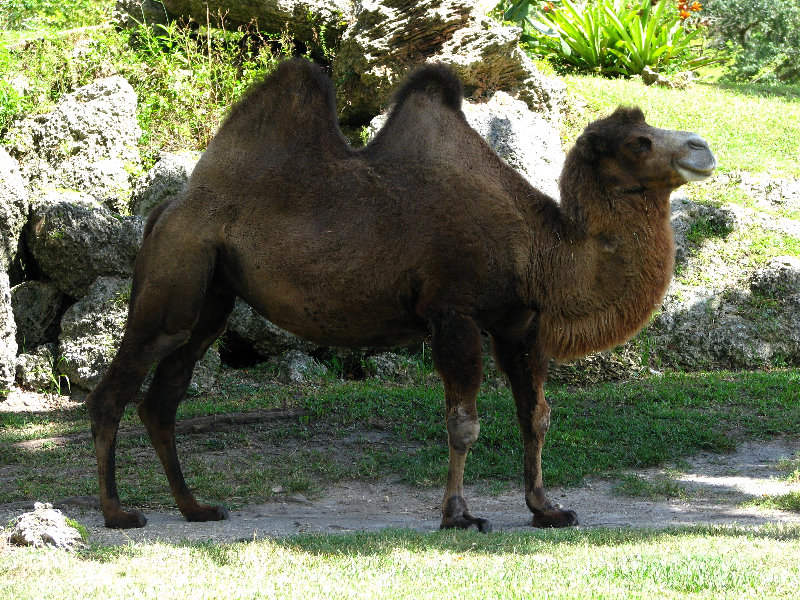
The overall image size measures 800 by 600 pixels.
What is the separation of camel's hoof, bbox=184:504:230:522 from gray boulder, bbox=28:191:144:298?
4.25m

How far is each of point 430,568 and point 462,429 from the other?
129cm

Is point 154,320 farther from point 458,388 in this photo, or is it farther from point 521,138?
point 521,138

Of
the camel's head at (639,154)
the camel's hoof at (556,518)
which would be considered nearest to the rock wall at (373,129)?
the camel's head at (639,154)

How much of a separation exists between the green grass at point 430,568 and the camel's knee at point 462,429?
24.3 inches

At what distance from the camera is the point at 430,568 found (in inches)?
168

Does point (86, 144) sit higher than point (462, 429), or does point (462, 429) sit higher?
point (86, 144)

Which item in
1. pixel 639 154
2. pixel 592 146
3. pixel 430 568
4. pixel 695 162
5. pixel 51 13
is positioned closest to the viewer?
pixel 430 568

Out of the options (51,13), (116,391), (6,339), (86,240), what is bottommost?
(6,339)

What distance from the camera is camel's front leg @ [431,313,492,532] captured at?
539cm

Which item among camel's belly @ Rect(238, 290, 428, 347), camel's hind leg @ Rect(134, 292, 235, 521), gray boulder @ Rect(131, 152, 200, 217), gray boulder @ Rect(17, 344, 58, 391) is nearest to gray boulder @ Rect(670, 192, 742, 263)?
gray boulder @ Rect(131, 152, 200, 217)

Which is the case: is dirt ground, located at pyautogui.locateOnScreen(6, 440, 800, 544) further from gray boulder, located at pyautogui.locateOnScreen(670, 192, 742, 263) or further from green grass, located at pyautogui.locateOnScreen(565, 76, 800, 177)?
green grass, located at pyautogui.locateOnScreen(565, 76, 800, 177)

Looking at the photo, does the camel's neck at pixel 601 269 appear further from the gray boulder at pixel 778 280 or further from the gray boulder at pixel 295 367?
the gray boulder at pixel 778 280

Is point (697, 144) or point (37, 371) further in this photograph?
point (37, 371)

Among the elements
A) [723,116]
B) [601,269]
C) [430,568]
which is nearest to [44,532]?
[430,568]
